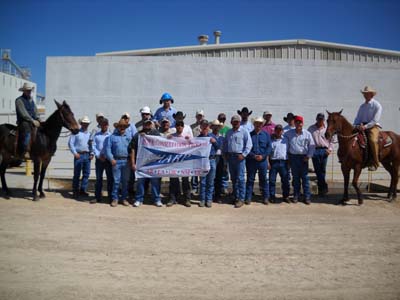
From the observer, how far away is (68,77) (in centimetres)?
1349

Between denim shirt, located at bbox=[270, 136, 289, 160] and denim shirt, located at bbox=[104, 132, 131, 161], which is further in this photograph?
denim shirt, located at bbox=[270, 136, 289, 160]

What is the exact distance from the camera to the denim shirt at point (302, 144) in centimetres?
855

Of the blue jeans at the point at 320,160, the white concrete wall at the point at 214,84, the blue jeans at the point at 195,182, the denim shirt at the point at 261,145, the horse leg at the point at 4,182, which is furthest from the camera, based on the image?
the white concrete wall at the point at 214,84

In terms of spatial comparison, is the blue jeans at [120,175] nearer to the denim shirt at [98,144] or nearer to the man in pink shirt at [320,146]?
the denim shirt at [98,144]

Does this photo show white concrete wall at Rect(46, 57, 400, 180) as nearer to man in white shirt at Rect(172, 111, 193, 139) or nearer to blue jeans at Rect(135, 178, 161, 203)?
man in white shirt at Rect(172, 111, 193, 139)

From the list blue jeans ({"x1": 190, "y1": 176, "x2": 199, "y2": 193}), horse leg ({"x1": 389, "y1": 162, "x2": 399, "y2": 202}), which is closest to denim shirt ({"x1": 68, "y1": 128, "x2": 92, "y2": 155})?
blue jeans ({"x1": 190, "y1": 176, "x2": 199, "y2": 193})

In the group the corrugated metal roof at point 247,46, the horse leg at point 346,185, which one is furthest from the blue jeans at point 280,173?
the corrugated metal roof at point 247,46

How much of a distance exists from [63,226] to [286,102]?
1033 centimetres

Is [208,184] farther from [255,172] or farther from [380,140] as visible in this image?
[380,140]

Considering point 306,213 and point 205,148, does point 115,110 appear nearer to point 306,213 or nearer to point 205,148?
point 205,148

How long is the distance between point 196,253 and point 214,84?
9721 mm

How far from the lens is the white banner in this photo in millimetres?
8359

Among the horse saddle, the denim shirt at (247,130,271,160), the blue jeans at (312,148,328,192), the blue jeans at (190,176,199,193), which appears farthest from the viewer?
the blue jeans at (190,176,199,193)

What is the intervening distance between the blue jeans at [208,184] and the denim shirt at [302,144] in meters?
2.04
